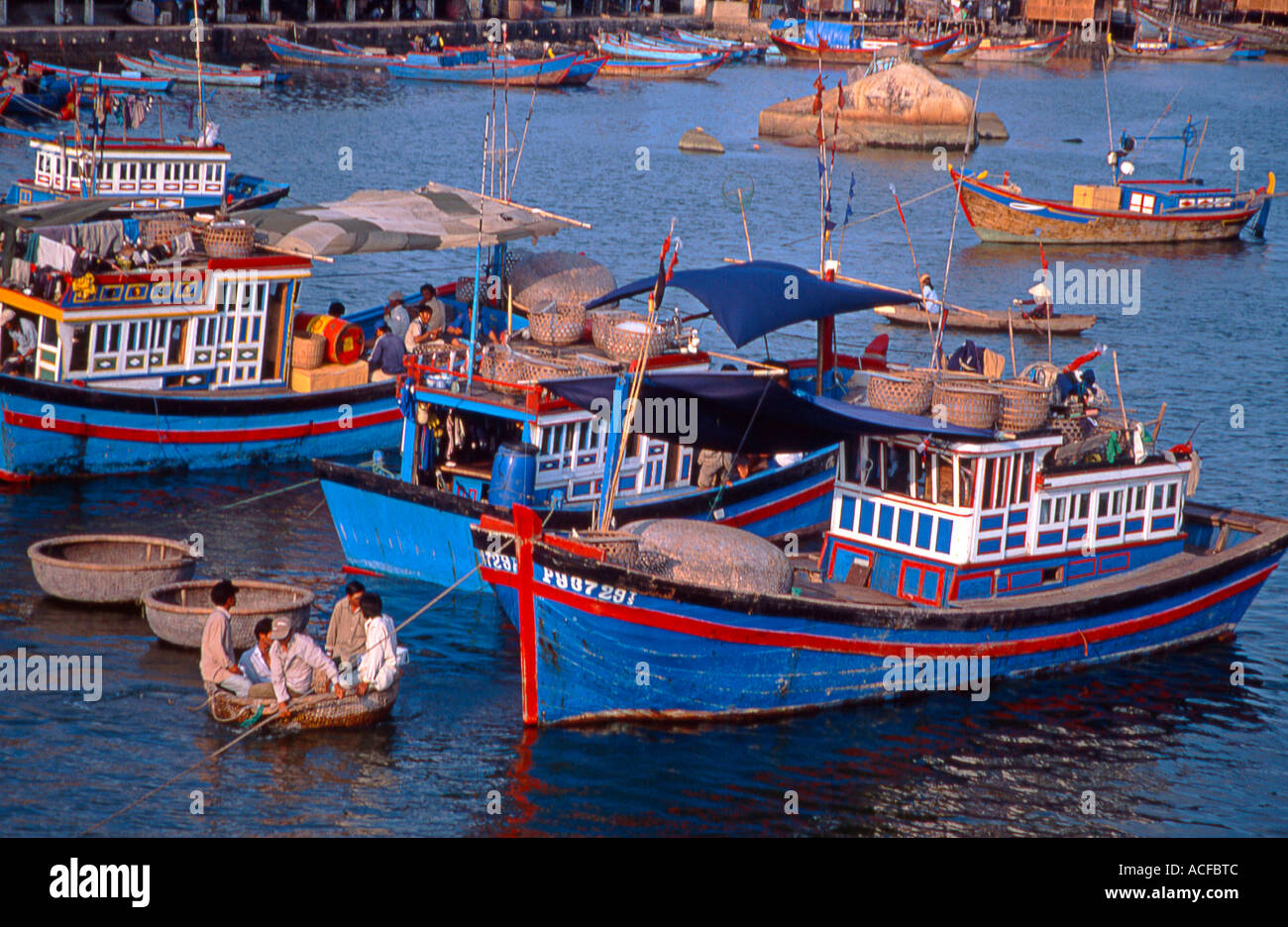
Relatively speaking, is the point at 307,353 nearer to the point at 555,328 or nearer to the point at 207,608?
the point at 555,328

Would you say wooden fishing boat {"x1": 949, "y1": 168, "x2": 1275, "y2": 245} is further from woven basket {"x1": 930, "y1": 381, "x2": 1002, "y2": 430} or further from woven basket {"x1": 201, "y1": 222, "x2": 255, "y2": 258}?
woven basket {"x1": 930, "y1": 381, "x2": 1002, "y2": 430}

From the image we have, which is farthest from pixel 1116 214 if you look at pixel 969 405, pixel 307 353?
pixel 969 405

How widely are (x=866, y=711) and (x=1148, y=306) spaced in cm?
Result: 2834

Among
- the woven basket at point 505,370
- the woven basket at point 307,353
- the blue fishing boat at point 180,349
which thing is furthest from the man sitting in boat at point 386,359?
the woven basket at point 505,370

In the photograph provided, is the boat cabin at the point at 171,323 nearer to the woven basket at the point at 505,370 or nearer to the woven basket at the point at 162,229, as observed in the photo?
the woven basket at the point at 162,229

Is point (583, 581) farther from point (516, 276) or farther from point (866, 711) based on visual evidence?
point (516, 276)

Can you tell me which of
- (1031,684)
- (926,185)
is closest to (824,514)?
(1031,684)

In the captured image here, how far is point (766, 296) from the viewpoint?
61.2ft

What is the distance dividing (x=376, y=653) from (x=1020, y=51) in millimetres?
111415

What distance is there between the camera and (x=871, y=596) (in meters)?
16.7

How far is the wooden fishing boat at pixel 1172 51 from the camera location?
124 metres

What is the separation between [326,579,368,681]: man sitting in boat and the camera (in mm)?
15469

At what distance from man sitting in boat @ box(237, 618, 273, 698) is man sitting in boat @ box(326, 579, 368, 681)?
0.59 m

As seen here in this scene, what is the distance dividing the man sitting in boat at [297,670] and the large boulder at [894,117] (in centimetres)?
5662
